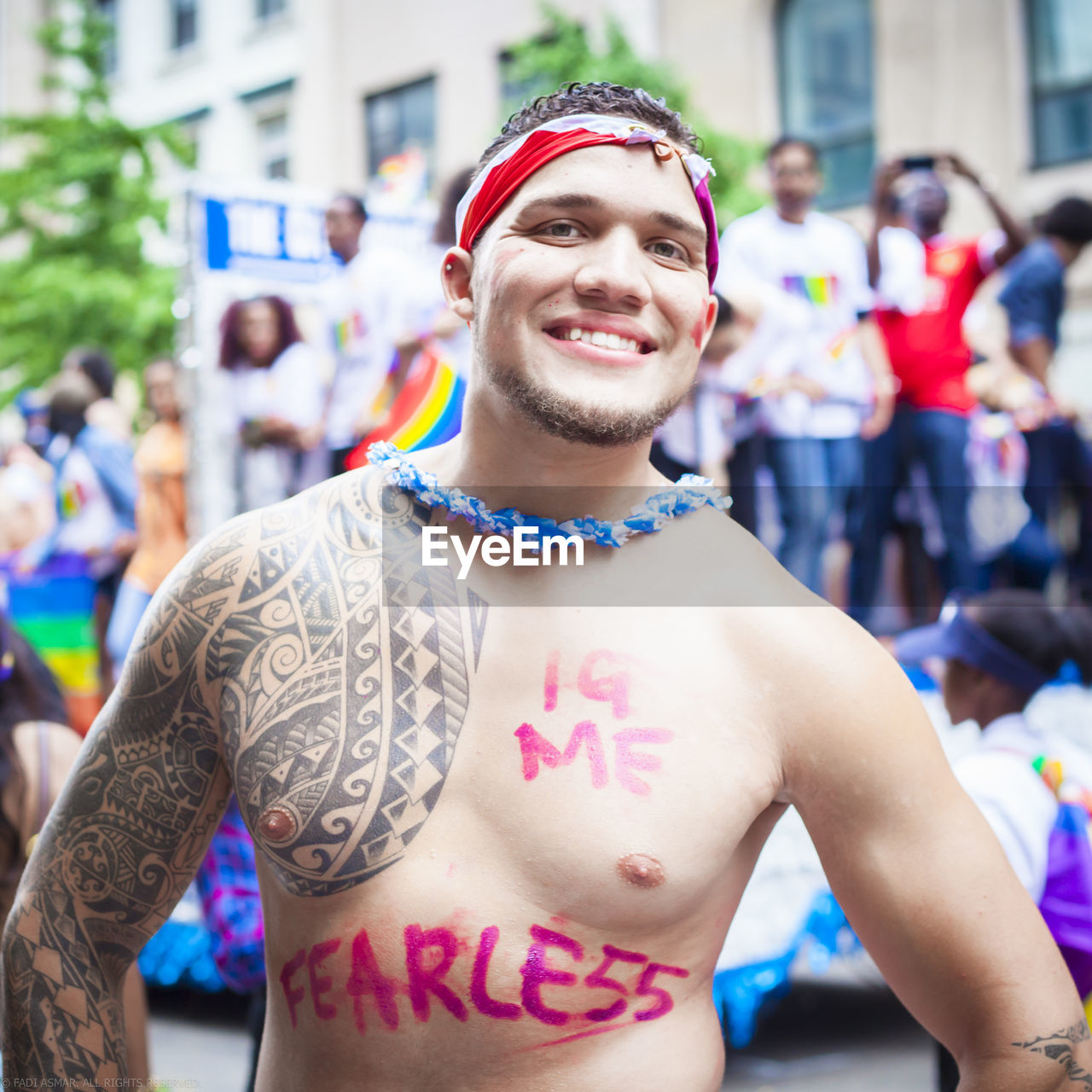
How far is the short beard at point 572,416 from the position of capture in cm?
186

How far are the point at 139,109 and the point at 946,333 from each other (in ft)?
59.2

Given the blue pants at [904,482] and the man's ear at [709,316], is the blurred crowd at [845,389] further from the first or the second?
the man's ear at [709,316]

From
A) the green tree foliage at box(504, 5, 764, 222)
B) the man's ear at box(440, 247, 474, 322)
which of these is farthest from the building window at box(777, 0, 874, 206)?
the man's ear at box(440, 247, 474, 322)

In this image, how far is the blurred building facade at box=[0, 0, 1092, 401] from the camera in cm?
1248

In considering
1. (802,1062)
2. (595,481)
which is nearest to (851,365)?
(802,1062)

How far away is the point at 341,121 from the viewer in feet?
59.2

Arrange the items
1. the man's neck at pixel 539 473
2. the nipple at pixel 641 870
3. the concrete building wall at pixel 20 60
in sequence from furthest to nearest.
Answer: the concrete building wall at pixel 20 60 → the man's neck at pixel 539 473 → the nipple at pixel 641 870

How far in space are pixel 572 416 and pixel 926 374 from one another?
4379 millimetres

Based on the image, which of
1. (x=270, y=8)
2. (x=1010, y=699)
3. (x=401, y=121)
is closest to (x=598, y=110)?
(x=1010, y=699)

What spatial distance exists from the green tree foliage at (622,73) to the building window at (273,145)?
640 cm

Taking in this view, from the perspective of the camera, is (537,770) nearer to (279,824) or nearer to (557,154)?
(279,824)

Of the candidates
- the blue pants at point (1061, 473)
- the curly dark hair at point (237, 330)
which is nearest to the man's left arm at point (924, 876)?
the blue pants at point (1061, 473)

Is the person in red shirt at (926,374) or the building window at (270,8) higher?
the building window at (270,8)

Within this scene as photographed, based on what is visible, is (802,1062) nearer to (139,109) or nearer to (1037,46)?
(1037,46)
